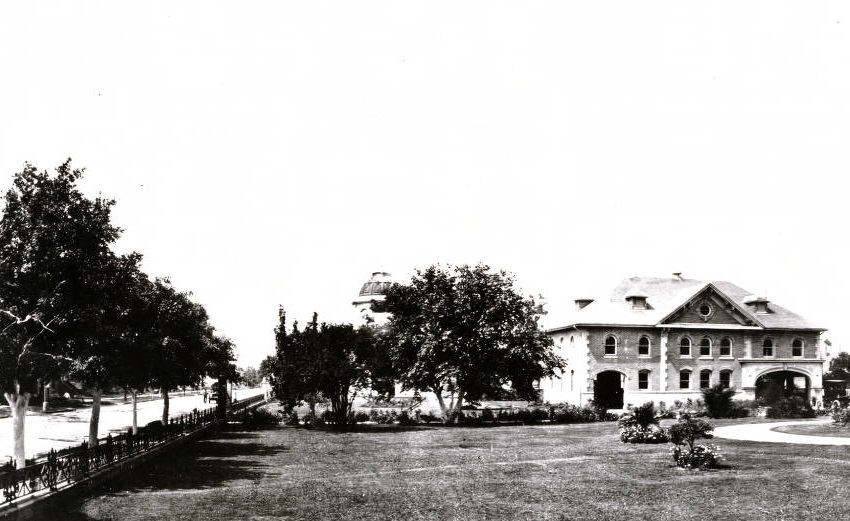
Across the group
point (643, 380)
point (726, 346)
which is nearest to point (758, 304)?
point (726, 346)

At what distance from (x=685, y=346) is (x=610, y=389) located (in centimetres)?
606

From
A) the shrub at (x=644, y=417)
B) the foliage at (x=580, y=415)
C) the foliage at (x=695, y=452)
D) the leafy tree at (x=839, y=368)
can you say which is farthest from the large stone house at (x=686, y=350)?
the leafy tree at (x=839, y=368)

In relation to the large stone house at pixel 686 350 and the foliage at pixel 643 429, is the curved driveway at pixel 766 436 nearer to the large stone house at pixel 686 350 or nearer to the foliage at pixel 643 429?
the foliage at pixel 643 429

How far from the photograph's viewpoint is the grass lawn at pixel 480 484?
1573 centimetres

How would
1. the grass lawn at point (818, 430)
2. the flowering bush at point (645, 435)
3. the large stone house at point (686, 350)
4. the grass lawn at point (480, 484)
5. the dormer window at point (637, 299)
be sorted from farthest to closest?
the dormer window at point (637, 299)
the large stone house at point (686, 350)
the grass lawn at point (818, 430)
the flowering bush at point (645, 435)
the grass lawn at point (480, 484)

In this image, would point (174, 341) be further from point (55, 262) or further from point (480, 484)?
point (480, 484)

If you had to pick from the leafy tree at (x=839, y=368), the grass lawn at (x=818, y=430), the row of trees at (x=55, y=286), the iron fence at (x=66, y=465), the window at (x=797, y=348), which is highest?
the row of trees at (x=55, y=286)

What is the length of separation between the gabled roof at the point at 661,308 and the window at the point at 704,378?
3.80 metres

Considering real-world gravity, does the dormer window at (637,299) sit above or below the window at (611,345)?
above

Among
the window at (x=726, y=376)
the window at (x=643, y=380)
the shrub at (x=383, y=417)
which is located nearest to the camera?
the shrub at (x=383, y=417)

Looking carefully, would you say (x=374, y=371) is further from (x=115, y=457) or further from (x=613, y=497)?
(x=613, y=497)

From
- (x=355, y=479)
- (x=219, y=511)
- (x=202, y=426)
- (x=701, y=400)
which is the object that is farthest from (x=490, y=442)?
(x=701, y=400)

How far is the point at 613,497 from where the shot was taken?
17.4m

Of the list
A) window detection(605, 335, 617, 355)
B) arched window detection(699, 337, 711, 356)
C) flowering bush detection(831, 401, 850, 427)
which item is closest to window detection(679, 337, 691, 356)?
arched window detection(699, 337, 711, 356)
